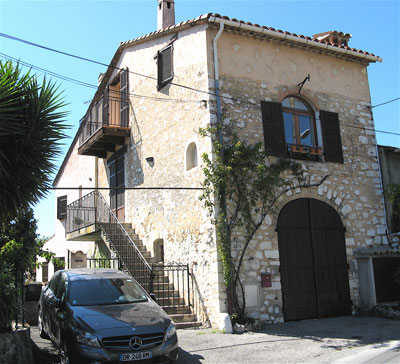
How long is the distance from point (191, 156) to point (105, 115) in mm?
5034

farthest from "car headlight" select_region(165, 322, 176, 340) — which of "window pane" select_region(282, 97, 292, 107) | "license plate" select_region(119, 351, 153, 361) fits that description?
"window pane" select_region(282, 97, 292, 107)

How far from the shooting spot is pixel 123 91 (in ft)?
49.4

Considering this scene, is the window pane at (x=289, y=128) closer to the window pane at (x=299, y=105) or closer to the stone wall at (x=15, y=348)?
the window pane at (x=299, y=105)

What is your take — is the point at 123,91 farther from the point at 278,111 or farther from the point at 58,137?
the point at 58,137

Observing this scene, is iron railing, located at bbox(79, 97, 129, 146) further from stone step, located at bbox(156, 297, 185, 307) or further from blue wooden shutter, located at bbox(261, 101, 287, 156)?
stone step, located at bbox(156, 297, 185, 307)

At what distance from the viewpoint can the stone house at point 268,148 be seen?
33.9 ft

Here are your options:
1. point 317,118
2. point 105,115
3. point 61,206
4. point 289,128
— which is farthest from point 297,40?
point 61,206

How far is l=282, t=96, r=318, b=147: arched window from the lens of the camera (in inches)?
458

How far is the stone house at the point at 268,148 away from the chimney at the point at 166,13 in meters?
1.31

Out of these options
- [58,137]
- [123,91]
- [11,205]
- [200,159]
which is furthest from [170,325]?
[123,91]

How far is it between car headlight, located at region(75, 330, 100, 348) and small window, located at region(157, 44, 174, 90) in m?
8.05

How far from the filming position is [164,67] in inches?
491

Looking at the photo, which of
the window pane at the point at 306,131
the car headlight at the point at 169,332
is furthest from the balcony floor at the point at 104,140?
the car headlight at the point at 169,332

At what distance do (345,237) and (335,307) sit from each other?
6.20 ft
